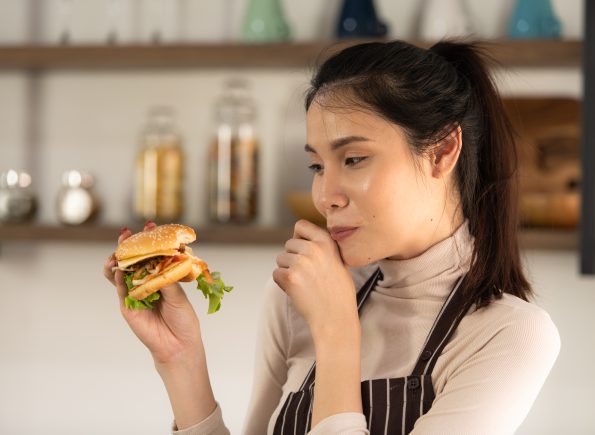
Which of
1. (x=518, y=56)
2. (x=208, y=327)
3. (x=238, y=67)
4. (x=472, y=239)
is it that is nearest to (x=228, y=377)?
(x=208, y=327)

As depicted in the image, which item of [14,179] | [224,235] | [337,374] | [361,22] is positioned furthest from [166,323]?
[14,179]

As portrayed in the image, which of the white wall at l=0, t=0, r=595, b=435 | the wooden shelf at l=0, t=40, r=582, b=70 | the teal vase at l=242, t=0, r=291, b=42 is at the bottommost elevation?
the white wall at l=0, t=0, r=595, b=435

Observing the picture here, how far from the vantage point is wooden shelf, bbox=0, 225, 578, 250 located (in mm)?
2332

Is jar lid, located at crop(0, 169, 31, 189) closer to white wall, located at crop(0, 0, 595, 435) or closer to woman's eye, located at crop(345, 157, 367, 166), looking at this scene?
white wall, located at crop(0, 0, 595, 435)

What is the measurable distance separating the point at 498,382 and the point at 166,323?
48 centimetres

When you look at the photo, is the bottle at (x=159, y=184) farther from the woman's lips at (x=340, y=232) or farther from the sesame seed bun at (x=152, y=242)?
the woman's lips at (x=340, y=232)

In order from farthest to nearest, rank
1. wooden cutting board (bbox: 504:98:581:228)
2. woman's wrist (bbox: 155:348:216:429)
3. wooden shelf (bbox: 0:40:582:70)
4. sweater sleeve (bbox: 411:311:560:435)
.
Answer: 1. wooden cutting board (bbox: 504:98:581:228)
2. wooden shelf (bbox: 0:40:582:70)
3. woman's wrist (bbox: 155:348:216:429)
4. sweater sleeve (bbox: 411:311:560:435)

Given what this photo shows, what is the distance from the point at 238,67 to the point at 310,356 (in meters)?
1.44

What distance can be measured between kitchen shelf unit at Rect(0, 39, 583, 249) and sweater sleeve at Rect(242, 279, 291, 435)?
0.97m

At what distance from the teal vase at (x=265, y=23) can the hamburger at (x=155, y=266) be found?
1.29 m

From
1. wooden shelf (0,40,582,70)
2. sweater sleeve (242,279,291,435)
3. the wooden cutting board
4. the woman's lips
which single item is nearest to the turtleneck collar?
the woman's lips

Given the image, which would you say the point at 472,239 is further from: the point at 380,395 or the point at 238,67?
the point at 238,67

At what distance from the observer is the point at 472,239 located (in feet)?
4.25

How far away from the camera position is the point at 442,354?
119 centimetres
